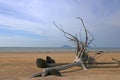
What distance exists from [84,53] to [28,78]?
618 centimetres

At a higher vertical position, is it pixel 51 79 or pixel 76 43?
pixel 76 43

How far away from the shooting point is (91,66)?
16766mm

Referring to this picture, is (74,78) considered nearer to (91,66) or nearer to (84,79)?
(84,79)

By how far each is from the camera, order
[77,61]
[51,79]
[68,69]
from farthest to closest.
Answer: [77,61] → [68,69] → [51,79]

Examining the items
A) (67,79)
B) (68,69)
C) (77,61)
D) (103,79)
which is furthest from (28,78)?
(77,61)

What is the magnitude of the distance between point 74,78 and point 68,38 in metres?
5.83

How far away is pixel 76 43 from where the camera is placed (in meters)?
17.2

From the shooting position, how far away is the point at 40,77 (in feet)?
39.2

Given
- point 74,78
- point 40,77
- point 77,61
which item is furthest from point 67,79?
point 77,61

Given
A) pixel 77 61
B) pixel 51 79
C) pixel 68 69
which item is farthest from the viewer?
pixel 77 61

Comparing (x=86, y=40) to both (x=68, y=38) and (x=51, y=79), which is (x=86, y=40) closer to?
(x=68, y=38)

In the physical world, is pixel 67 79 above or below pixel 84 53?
below

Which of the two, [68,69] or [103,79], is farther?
[68,69]

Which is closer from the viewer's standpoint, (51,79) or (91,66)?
(51,79)
